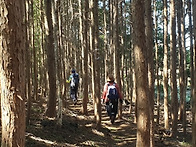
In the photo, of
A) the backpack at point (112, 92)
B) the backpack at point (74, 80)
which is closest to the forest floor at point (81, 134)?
the backpack at point (112, 92)

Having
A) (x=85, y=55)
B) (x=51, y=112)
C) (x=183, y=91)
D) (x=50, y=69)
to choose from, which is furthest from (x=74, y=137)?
(x=183, y=91)

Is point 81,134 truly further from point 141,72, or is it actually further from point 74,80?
point 74,80

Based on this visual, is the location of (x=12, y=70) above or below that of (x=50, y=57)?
below

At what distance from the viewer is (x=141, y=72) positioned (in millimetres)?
6105

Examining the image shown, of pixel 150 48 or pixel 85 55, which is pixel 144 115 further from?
pixel 85 55

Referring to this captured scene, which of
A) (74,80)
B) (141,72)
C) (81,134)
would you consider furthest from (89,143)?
(74,80)

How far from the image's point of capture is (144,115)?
6129mm

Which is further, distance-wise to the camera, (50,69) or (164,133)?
(164,133)

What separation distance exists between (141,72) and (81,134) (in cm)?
408

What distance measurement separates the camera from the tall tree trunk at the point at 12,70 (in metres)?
3.81

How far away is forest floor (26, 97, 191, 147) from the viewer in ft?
25.1

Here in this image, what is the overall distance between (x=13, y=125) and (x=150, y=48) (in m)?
4.78

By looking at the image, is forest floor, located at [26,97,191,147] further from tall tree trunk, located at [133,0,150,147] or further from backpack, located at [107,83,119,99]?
tall tree trunk, located at [133,0,150,147]

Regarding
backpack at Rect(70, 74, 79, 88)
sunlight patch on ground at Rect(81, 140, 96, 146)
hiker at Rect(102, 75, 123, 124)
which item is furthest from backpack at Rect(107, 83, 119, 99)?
backpack at Rect(70, 74, 79, 88)
